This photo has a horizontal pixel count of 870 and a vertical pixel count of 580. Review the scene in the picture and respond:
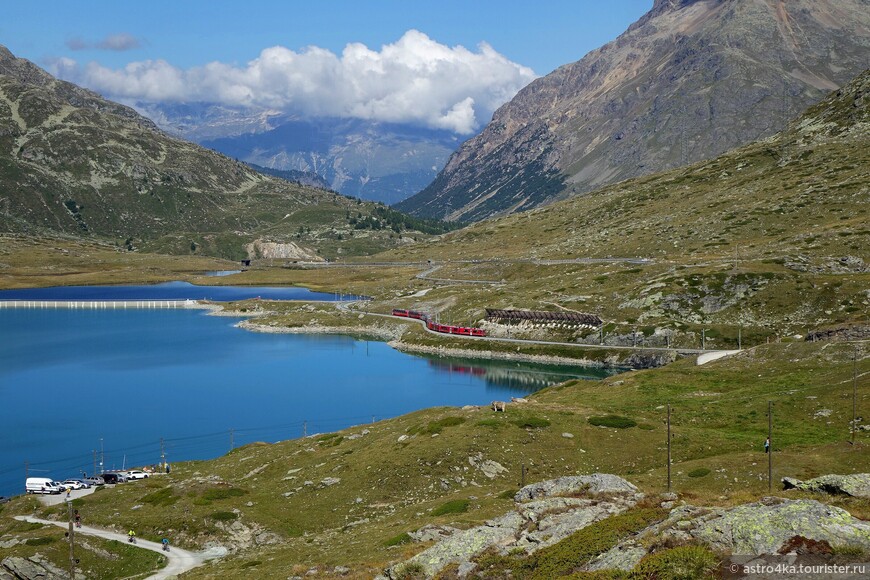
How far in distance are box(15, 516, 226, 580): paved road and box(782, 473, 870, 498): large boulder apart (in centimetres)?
4045

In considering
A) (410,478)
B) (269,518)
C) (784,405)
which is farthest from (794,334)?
(269,518)

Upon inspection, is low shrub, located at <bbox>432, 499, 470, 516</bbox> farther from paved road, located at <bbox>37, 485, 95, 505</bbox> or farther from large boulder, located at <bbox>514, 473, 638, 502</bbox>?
paved road, located at <bbox>37, 485, 95, 505</bbox>

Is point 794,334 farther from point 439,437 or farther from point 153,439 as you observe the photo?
point 153,439

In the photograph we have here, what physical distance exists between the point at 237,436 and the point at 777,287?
11427cm

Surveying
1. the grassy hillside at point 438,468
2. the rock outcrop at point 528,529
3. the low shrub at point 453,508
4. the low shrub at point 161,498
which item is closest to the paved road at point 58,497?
the grassy hillside at point 438,468

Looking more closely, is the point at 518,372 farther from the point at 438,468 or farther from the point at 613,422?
the point at 438,468

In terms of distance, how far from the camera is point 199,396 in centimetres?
15125

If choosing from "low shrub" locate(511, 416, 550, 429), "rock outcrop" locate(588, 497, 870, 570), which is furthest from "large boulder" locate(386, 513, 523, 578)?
"low shrub" locate(511, 416, 550, 429)

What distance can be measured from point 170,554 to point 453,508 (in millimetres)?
22269

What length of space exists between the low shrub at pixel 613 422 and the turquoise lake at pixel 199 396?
53.9 metres

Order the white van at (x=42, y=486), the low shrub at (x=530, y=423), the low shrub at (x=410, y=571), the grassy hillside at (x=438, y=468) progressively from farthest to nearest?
the white van at (x=42, y=486)
the low shrub at (x=530, y=423)
the grassy hillside at (x=438, y=468)
the low shrub at (x=410, y=571)

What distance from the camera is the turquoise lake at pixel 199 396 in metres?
116

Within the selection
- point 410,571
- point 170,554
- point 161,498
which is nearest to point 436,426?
point 161,498

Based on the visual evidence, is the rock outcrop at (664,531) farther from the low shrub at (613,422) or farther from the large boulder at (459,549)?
the low shrub at (613,422)
